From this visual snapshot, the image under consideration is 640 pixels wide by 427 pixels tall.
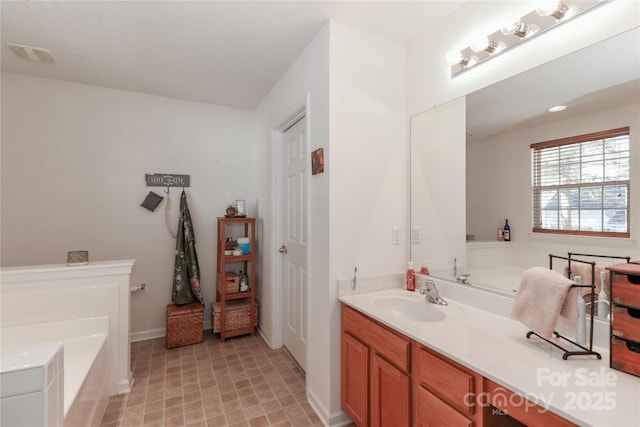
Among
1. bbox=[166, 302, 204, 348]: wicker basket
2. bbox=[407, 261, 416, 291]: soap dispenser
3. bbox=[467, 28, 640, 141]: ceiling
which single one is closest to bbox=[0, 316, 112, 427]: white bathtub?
bbox=[166, 302, 204, 348]: wicker basket

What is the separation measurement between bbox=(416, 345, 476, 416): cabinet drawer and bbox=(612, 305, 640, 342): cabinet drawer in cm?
48

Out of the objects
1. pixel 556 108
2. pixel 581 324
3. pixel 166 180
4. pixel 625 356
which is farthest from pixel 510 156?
pixel 166 180

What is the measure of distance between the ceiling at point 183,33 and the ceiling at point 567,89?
66cm

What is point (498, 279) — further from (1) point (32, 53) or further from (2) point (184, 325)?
(1) point (32, 53)

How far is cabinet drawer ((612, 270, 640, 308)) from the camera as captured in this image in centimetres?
89

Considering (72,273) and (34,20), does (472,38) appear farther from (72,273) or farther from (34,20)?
(72,273)

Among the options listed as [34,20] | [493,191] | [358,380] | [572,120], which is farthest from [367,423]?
[34,20]

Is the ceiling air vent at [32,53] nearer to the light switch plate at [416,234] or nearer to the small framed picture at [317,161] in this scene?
the small framed picture at [317,161]

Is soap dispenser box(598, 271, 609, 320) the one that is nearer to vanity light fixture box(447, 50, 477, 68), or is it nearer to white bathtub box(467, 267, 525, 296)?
white bathtub box(467, 267, 525, 296)

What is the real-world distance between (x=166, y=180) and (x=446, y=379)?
307 cm

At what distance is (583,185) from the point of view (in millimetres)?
1227

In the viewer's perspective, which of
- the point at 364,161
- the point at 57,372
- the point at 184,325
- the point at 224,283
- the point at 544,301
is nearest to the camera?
the point at 57,372

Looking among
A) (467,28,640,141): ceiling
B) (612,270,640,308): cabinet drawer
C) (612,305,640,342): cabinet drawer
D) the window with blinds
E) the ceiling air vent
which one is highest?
the ceiling air vent

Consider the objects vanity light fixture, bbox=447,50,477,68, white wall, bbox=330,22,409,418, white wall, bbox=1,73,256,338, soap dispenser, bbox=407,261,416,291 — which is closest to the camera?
vanity light fixture, bbox=447,50,477,68
